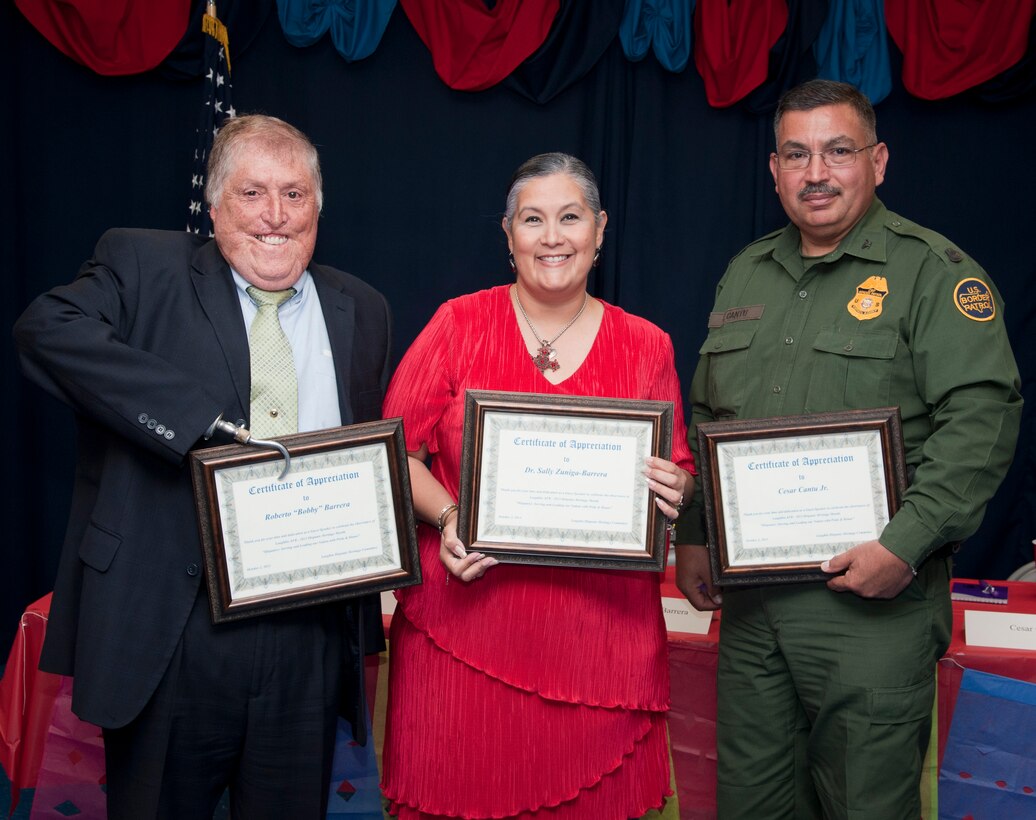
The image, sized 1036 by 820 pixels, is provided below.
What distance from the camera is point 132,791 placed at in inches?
75.7

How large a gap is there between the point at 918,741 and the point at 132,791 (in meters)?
1.73

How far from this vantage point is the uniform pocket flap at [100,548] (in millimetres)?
1870

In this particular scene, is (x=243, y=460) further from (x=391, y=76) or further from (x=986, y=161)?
(x=986, y=161)

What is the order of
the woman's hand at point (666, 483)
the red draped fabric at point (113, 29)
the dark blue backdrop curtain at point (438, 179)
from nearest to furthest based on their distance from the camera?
the woman's hand at point (666, 483) → the red draped fabric at point (113, 29) → the dark blue backdrop curtain at point (438, 179)

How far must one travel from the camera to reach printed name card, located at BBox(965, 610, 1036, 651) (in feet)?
8.80

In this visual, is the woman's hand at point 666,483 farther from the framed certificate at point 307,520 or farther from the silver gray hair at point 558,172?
the silver gray hair at point 558,172

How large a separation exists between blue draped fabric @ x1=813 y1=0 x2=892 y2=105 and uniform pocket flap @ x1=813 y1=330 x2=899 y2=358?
8.69 ft

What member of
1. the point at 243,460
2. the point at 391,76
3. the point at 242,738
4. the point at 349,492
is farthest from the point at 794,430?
the point at 391,76

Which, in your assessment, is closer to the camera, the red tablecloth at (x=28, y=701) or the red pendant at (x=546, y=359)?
the red pendant at (x=546, y=359)

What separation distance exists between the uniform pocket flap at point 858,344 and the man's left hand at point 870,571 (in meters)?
0.44

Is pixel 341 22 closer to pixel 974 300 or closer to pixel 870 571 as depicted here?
pixel 974 300

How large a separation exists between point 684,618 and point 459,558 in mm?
1079

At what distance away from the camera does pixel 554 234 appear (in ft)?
7.07

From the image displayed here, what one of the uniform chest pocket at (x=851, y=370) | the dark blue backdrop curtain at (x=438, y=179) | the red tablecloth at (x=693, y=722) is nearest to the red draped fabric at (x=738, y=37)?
the dark blue backdrop curtain at (x=438, y=179)
